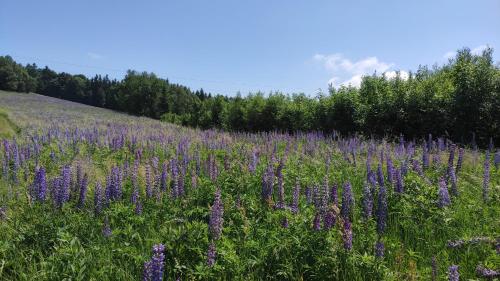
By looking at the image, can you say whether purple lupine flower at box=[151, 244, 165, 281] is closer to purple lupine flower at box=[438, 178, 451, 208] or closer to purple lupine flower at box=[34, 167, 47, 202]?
purple lupine flower at box=[34, 167, 47, 202]

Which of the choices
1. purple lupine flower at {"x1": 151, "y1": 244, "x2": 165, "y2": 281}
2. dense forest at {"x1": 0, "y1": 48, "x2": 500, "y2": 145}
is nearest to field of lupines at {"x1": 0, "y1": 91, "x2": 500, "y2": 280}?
purple lupine flower at {"x1": 151, "y1": 244, "x2": 165, "y2": 281}

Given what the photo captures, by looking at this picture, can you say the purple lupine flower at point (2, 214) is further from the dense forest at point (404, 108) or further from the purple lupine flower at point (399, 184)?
the dense forest at point (404, 108)

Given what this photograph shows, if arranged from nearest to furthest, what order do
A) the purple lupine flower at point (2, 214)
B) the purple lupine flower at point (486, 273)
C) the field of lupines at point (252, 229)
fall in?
1. the purple lupine flower at point (486, 273)
2. the field of lupines at point (252, 229)
3. the purple lupine flower at point (2, 214)

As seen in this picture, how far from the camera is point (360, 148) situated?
9.74 metres

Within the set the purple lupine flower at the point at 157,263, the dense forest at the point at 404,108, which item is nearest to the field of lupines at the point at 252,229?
the purple lupine flower at the point at 157,263

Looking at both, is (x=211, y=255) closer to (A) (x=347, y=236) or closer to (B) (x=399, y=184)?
(A) (x=347, y=236)

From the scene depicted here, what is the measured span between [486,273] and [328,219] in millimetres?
1515

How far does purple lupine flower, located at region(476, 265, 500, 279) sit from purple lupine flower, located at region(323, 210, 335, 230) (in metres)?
1.44

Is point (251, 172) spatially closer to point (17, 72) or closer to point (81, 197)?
point (81, 197)

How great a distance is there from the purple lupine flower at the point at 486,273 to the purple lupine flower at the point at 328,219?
1.44 metres

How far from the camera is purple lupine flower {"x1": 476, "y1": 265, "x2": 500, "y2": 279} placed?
3.62m

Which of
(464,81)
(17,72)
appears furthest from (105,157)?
(17,72)

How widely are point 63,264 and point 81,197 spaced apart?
1537mm

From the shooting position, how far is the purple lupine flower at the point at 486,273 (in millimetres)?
3616
